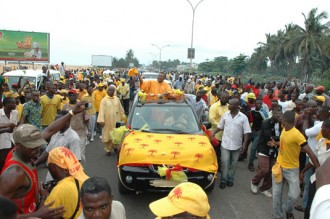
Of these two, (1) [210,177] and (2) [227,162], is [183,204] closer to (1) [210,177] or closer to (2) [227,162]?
(1) [210,177]

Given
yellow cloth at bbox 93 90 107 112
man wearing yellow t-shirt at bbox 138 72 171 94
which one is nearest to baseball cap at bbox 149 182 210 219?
man wearing yellow t-shirt at bbox 138 72 171 94

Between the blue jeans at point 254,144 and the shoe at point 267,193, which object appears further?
the blue jeans at point 254,144

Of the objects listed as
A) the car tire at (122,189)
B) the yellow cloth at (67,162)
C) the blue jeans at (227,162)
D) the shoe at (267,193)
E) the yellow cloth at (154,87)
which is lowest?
the shoe at (267,193)

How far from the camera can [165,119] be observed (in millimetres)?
6594

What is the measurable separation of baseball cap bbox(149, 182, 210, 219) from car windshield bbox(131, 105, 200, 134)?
13.9 ft

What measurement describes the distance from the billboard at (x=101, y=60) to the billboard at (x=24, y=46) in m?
29.3

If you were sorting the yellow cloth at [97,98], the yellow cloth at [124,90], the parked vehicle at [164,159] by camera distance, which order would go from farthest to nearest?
the yellow cloth at [124,90]
the yellow cloth at [97,98]
the parked vehicle at [164,159]

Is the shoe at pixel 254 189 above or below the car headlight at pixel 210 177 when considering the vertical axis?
below

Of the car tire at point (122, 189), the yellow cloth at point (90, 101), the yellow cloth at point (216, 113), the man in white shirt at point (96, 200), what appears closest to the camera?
the man in white shirt at point (96, 200)

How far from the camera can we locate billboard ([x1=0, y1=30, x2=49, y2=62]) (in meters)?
35.9

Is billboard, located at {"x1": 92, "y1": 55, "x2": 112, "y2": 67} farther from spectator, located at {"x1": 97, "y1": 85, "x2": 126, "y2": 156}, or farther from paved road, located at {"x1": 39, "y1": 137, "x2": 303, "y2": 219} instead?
paved road, located at {"x1": 39, "y1": 137, "x2": 303, "y2": 219}

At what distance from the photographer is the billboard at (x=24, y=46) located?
3586 centimetres

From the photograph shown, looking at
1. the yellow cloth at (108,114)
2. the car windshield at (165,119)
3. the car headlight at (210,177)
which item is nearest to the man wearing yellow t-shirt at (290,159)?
the car headlight at (210,177)

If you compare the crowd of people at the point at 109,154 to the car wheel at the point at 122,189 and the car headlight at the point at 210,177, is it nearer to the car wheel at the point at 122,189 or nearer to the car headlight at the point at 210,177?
the car wheel at the point at 122,189
